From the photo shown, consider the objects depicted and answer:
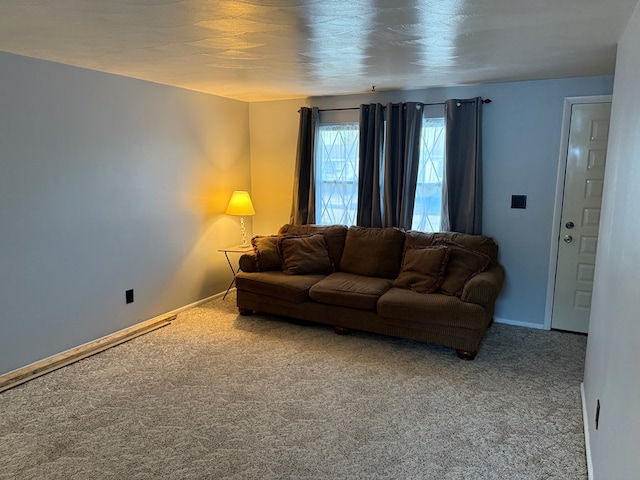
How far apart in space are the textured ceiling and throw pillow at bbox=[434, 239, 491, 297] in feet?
4.98

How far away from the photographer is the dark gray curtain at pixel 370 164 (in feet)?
14.4

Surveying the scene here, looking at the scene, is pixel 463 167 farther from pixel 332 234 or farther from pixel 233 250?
pixel 233 250

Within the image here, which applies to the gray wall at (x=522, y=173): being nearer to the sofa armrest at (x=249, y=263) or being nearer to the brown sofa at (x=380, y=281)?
the brown sofa at (x=380, y=281)

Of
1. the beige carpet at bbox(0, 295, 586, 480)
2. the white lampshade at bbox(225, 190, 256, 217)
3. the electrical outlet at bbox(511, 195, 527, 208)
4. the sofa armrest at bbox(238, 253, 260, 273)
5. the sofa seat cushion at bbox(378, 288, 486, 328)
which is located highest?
the electrical outlet at bbox(511, 195, 527, 208)

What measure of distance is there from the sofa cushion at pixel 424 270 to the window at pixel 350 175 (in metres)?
0.67

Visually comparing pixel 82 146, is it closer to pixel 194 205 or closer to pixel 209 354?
pixel 194 205

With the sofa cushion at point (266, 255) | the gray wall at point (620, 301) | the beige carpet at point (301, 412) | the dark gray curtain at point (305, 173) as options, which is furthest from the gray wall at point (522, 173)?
the sofa cushion at point (266, 255)

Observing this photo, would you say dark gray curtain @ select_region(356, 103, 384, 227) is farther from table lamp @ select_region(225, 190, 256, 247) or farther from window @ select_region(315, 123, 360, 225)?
table lamp @ select_region(225, 190, 256, 247)

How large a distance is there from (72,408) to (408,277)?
2.69 metres

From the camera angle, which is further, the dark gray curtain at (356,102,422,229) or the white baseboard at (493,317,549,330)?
the dark gray curtain at (356,102,422,229)

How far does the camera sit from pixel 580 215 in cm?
374

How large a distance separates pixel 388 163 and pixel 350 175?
54cm

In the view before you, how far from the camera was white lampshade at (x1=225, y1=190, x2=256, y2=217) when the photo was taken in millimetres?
4719

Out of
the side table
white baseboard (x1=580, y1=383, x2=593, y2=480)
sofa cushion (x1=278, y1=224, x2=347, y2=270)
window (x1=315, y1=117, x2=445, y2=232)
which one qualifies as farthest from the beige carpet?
window (x1=315, y1=117, x2=445, y2=232)
